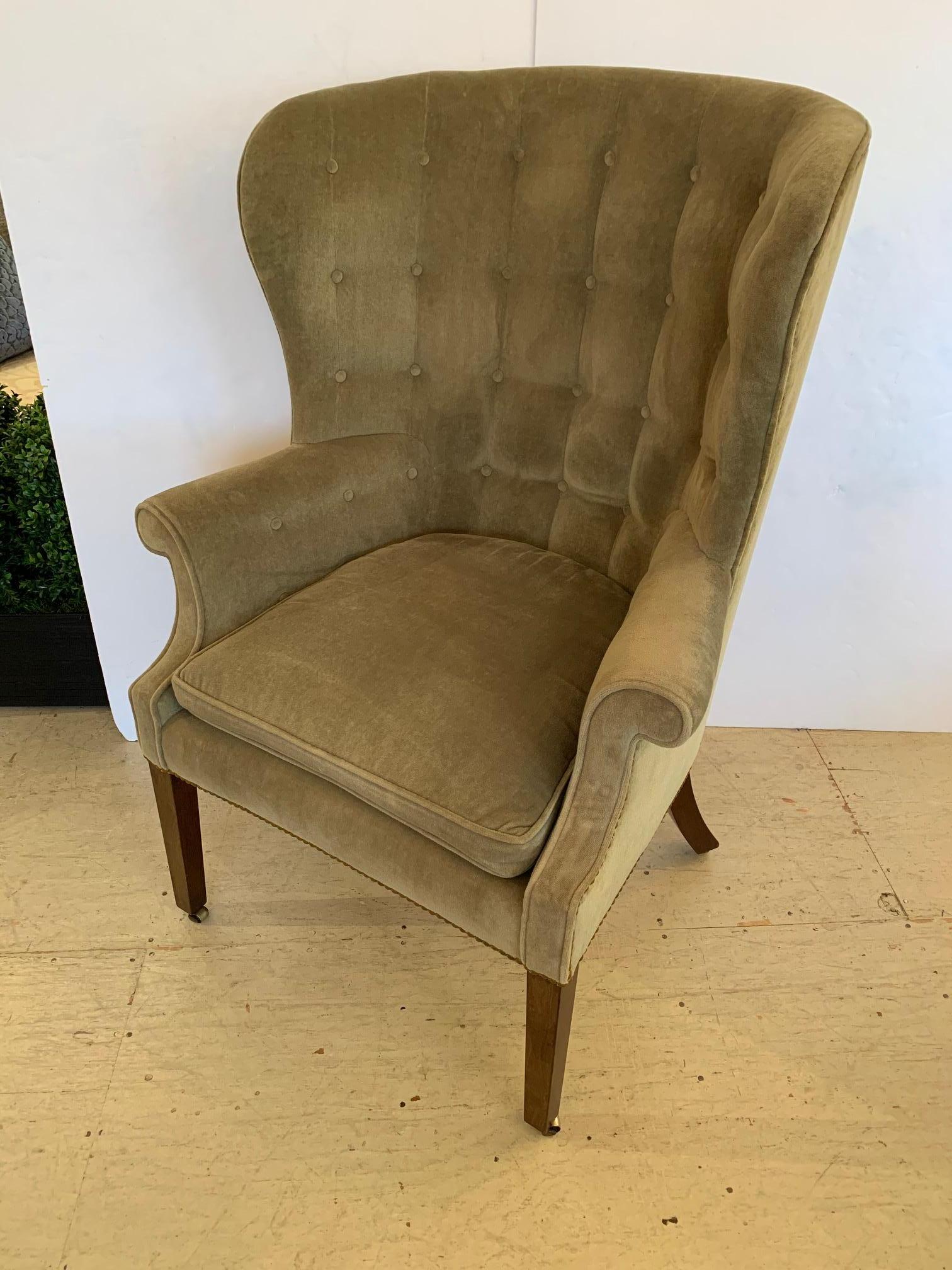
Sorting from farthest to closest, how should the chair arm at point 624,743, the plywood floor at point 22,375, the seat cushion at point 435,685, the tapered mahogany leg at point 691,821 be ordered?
the plywood floor at point 22,375, the tapered mahogany leg at point 691,821, the seat cushion at point 435,685, the chair arm at point 624,743

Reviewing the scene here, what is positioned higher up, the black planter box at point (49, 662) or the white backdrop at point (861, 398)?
the white backdrop at point (861, 398)

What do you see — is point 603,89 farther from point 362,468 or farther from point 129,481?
point 129,481

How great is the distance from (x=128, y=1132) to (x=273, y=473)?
2.71 ft

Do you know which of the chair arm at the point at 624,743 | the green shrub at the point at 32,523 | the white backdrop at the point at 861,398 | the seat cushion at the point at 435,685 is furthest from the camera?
the green shrub at the point at 32,523

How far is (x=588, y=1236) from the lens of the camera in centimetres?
104

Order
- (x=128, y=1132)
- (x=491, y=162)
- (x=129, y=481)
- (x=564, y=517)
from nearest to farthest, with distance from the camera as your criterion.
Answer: (x=128, y=1132) < (x=491, y=162) < (x=564, y=517) < (x=129, y=481)

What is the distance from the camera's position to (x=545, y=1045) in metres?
1.05

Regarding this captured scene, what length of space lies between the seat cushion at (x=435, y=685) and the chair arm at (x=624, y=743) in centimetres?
5

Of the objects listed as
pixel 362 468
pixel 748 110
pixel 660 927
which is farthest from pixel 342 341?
pixel 660 927

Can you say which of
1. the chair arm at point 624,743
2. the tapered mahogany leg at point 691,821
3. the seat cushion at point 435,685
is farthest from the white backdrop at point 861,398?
the chair arm at point 624,743

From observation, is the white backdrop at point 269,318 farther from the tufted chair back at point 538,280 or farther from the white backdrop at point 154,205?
the tufted chair back at point 538,280

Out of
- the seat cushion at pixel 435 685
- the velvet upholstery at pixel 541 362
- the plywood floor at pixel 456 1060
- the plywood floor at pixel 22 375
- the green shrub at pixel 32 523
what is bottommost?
the plywood floor at pixel 456 1060

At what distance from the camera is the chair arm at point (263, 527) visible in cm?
118

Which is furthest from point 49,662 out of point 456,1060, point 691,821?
point 691,821
